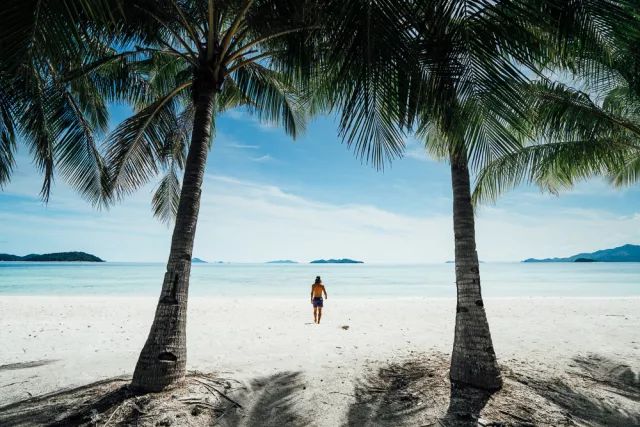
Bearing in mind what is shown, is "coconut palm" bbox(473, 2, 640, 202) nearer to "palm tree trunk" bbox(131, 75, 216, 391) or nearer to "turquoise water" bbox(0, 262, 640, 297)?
"palm tree trunk" bbox(131, 75, 216, 391)

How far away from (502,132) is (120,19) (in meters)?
4.68

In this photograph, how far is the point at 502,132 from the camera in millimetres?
3180

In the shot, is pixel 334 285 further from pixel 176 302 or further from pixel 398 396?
pixel 176 302

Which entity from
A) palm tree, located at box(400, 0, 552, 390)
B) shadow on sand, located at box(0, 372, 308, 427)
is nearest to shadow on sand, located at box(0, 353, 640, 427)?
shadow on sand, located at box(0, 372, 308, 427)

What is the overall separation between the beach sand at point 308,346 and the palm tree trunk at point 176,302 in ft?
3.29

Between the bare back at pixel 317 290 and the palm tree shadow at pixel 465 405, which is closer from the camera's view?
the palm tree shadow at pixel 465 405

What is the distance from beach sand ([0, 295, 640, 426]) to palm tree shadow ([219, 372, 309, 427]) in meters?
0.06

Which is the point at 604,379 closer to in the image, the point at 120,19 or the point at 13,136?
the point at 120,19

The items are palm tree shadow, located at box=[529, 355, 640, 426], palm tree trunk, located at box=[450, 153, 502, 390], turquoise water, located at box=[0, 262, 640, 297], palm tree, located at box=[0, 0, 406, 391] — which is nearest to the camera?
palm tree, located at box=[0, 0, 406, 391]

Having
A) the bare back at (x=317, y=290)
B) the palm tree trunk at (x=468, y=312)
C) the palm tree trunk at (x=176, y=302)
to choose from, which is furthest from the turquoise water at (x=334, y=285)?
the palm tree trunk at (x=468, y=312)

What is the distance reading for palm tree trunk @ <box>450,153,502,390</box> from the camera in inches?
166

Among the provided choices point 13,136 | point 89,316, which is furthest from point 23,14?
point 89,316

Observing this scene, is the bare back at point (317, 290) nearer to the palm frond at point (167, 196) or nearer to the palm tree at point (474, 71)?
the palm frond at point (167, 196)

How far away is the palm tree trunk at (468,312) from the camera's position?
13.9 feet
